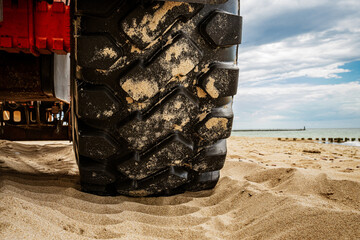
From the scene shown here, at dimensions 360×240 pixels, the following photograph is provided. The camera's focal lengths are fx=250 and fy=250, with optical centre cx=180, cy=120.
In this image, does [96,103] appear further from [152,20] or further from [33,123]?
[33,123]

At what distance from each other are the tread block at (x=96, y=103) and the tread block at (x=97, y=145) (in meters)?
0.08

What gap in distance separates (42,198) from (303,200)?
965 mm

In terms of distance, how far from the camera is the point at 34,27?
1183 mm

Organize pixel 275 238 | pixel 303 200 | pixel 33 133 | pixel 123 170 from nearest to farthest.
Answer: pixel 275 238, pixel 303 200, pixel 123 170, pixel 33 133

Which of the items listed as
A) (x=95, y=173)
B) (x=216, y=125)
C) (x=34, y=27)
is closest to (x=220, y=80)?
(x=216, y=125)

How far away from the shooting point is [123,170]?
3.40ft

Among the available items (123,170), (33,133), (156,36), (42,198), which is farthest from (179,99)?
(33,133)

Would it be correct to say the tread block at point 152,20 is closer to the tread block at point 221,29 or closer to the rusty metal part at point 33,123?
the tread block at point 221,29

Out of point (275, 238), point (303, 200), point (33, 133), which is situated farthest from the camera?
point (33, 133)

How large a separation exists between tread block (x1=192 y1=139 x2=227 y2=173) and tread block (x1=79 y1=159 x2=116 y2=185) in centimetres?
36

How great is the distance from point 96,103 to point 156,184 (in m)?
0.43

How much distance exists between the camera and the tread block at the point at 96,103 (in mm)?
921

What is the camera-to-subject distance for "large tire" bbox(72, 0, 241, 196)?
2.91ft

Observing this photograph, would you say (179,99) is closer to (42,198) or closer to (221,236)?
(221,236)
